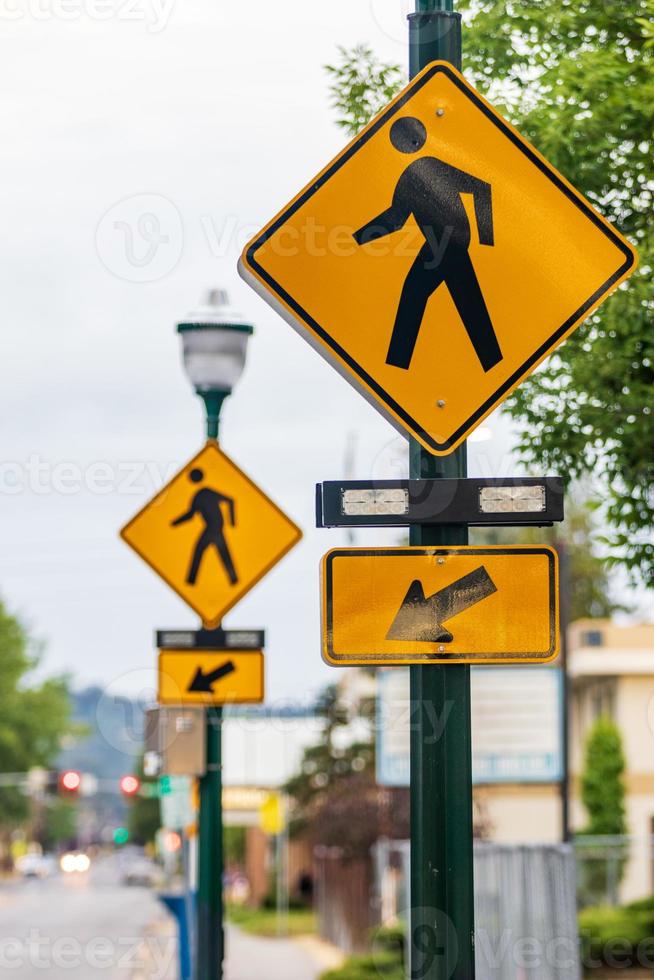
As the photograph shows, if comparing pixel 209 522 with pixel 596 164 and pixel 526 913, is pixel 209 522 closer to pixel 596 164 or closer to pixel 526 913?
pixel 596 164

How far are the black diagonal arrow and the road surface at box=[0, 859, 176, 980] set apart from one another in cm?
2079

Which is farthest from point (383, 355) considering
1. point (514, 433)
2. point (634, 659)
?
point (634, 659)

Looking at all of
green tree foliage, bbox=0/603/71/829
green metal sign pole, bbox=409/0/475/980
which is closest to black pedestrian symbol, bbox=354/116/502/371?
green metal sign pole, bbox=409/0/475/980

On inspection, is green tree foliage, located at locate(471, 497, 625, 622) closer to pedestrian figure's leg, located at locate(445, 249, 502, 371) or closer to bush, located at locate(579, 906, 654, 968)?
bush, located at locate(579, 906, 654, 968)

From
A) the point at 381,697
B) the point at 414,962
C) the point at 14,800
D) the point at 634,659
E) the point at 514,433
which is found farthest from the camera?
the point at 14,800

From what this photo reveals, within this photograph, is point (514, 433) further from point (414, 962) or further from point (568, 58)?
point (414, 962)

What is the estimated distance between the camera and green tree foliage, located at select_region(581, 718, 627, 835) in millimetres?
40781

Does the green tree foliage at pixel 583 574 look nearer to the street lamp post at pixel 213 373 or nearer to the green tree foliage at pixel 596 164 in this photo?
the street lamp post at pixel 213 373

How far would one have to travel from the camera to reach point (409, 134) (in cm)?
484

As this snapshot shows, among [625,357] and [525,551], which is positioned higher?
[625,357]

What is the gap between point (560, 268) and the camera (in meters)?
4.75

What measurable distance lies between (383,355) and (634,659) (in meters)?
38.3

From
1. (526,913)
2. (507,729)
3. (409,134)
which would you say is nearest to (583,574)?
(507,729)

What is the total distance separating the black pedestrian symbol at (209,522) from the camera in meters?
11.1
